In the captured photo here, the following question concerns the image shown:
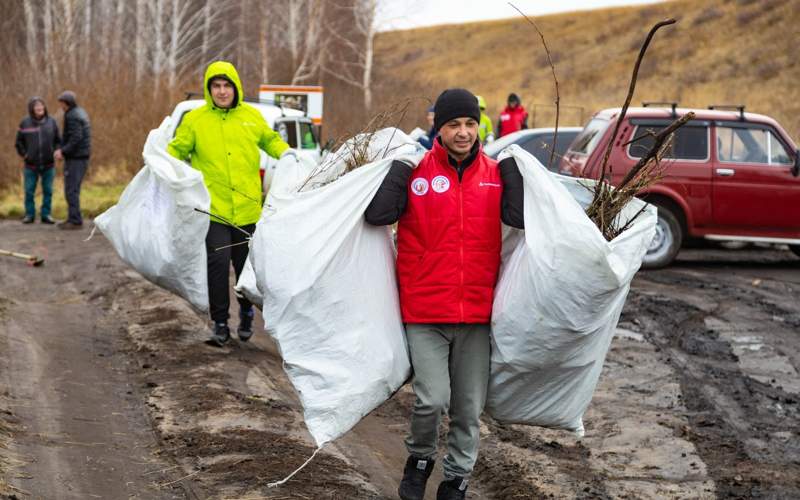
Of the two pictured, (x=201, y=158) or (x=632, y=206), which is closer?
(x=632, y=206)

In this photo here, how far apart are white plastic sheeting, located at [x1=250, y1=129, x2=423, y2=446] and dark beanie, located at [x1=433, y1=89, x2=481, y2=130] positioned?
0.30m

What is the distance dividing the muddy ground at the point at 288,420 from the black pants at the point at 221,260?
33cm

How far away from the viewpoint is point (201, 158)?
785 centimetres

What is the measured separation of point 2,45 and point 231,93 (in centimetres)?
3171

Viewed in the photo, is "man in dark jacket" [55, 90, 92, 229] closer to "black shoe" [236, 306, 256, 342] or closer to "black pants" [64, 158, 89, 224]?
"black pants" [64, 158, 89, 224]

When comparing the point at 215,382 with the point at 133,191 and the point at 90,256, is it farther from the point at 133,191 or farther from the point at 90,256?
the point at 90,256

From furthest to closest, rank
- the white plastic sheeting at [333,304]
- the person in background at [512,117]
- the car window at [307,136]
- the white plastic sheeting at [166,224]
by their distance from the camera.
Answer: the person in background at [512,117]
the car window at [307,136]
the white plastic sheeting at [166,224]
the white plastic sheeting at [333,304]

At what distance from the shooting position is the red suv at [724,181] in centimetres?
1336

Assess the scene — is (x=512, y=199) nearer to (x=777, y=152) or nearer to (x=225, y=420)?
(x=225, y=420)

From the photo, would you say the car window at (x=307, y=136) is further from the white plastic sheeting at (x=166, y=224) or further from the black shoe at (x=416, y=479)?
the black shoe at (x=416, y=479)

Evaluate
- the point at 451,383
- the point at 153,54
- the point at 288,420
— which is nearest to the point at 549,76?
the point at 153,54

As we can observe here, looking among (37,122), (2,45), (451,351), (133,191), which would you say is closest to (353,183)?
(451,351)

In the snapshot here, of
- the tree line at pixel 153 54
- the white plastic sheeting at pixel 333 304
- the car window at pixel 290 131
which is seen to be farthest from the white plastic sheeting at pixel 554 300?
the tree line at pixel 153 54

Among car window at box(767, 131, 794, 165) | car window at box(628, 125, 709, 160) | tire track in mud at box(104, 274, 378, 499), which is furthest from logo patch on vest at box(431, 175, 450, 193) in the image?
car window at box(767, 131, 794, 165)
